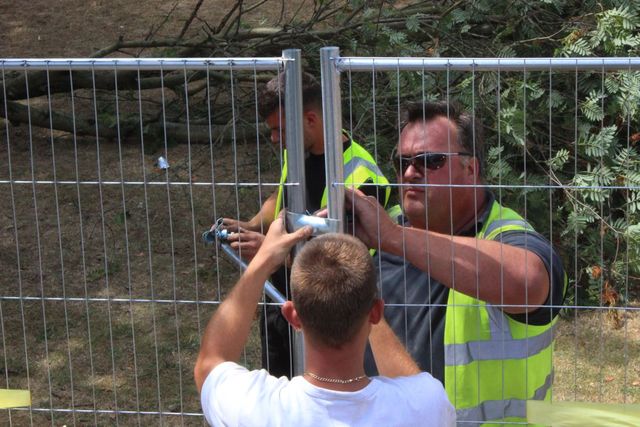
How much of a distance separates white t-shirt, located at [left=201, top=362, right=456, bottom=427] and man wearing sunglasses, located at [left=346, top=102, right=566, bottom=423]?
0.46 meters

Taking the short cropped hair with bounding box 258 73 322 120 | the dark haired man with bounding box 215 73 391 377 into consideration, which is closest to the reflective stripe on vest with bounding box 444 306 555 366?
the dark haired man with bounding box 215 73 391 377

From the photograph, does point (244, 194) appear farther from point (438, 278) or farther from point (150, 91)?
point (438, 278)

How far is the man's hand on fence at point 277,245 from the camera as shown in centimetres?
231

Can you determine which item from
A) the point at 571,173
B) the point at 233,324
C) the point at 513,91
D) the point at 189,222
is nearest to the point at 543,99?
the point at 513,91

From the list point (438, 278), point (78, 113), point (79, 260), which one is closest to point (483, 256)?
point (438, 278)

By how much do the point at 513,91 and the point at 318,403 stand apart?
3.60m

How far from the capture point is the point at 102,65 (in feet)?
8.77

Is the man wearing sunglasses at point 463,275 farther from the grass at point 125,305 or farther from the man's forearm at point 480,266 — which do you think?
the grass at point 125,305

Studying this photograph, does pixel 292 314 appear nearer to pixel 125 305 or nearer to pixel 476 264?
pixel 476 264

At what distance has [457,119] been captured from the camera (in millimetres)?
2791

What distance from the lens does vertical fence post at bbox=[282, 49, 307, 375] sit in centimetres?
255

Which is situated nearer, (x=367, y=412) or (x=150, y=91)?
(x=367, y=412)

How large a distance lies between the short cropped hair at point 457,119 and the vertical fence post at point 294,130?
15.3 inches

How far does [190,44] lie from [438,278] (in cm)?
463
